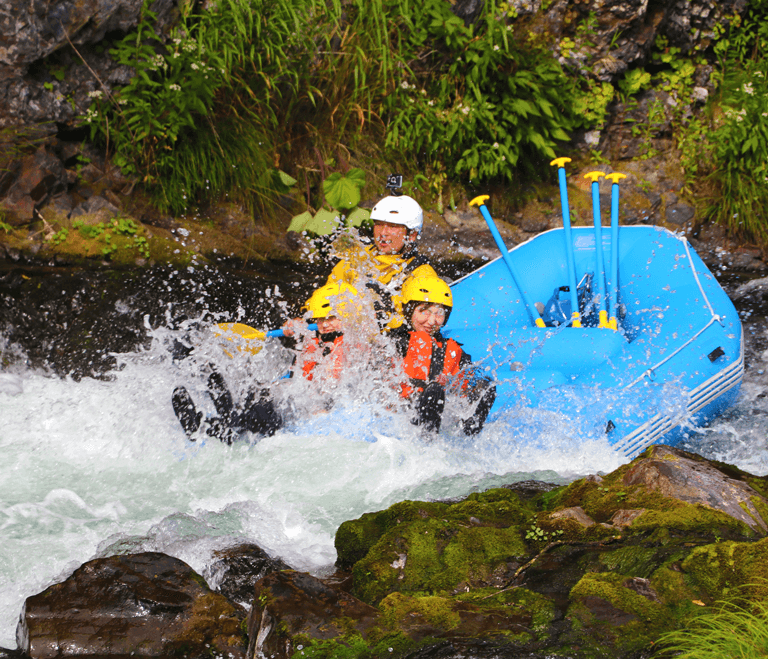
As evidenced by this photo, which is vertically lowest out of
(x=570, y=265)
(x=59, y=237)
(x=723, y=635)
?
(x=59, y=237)

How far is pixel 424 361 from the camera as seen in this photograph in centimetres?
338

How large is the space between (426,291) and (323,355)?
2.13 feet

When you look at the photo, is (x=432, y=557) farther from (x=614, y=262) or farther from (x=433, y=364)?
(x=614, y=262)

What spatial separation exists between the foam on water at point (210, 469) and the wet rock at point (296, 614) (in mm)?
634

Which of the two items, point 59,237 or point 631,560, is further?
point 59,237

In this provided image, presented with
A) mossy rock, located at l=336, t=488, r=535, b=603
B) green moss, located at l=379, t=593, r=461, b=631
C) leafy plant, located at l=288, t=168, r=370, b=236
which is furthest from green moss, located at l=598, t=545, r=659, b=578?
leafy plant, located at l=288, t=168, r=370, b=236

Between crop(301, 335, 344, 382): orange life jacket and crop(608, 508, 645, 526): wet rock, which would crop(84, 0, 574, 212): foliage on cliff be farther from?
crop(608, 508, 645, 526): wet rock

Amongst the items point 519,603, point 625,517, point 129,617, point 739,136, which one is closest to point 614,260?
point 739,136

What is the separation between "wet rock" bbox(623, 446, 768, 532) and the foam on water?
822 millimetres

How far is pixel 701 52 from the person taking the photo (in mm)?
6504

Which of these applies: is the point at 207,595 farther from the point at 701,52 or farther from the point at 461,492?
the point at 701,52

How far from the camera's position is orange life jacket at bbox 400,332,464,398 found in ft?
11.0

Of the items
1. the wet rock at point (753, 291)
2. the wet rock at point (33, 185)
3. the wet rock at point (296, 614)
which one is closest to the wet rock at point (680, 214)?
the wet rock at point (753, 291)

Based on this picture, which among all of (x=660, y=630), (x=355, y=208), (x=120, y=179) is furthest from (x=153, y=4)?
(x=660, y=630)
